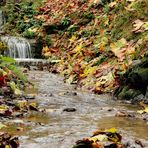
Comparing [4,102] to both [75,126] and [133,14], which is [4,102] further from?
[133,14]

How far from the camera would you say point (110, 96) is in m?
8.99

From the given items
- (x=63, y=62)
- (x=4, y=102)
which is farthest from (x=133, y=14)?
(x=4, y=102)

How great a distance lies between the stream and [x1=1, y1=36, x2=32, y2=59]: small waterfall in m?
8.38

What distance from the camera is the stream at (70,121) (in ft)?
15.3

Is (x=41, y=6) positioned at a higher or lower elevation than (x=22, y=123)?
higher

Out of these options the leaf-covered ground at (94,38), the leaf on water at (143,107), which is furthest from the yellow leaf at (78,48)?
the leaf on water at (143,107)

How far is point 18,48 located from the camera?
17.4 metres

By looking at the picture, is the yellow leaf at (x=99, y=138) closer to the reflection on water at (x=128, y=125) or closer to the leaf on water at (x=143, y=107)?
the reflection on water at (x=128, y=125)

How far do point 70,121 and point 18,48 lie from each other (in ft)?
39.1

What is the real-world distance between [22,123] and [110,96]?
377 cm

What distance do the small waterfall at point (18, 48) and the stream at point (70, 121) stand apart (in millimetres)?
8381

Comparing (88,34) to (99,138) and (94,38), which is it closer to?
(94,38)

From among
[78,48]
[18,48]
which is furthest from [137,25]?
[18,48]

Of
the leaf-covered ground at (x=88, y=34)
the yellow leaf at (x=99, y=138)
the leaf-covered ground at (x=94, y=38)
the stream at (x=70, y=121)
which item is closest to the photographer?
the yellow leaf at (x=99, y=138)
